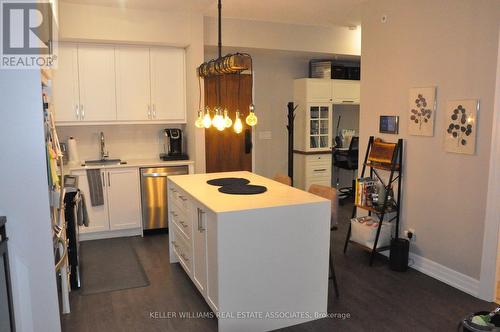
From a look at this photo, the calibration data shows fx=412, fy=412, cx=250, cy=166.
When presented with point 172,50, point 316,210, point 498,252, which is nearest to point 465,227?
point 498,252

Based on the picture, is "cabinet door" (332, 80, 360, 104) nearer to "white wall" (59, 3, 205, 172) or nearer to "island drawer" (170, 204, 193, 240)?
"white wall" (59, 3, 205, 172)

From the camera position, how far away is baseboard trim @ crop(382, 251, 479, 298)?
11.4 feet

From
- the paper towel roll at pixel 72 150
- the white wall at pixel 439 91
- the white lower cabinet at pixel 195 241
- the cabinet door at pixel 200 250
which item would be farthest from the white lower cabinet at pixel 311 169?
the cabinet door at pixel 200 250

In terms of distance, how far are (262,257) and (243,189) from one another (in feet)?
2.45

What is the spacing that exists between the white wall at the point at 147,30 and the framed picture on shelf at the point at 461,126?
2.76 meters

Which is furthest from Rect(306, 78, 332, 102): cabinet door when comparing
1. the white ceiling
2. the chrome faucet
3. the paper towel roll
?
the paper towel roll

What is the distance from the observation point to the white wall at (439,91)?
→ 3.31m

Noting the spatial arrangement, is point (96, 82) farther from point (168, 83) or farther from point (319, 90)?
point (319, 90)

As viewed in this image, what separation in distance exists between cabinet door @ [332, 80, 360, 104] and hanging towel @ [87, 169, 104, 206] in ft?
12.3

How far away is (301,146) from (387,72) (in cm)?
247

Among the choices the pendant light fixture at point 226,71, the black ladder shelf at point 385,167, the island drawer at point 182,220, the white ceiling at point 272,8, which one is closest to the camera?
the pendant light fixture at point 226,71

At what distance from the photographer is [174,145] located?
5301 millimetres

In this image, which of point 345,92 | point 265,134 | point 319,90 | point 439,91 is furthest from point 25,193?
point 345,92

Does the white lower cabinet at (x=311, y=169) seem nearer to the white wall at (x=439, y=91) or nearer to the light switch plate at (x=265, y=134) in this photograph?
the light switch plate at (x=265, y=134)
